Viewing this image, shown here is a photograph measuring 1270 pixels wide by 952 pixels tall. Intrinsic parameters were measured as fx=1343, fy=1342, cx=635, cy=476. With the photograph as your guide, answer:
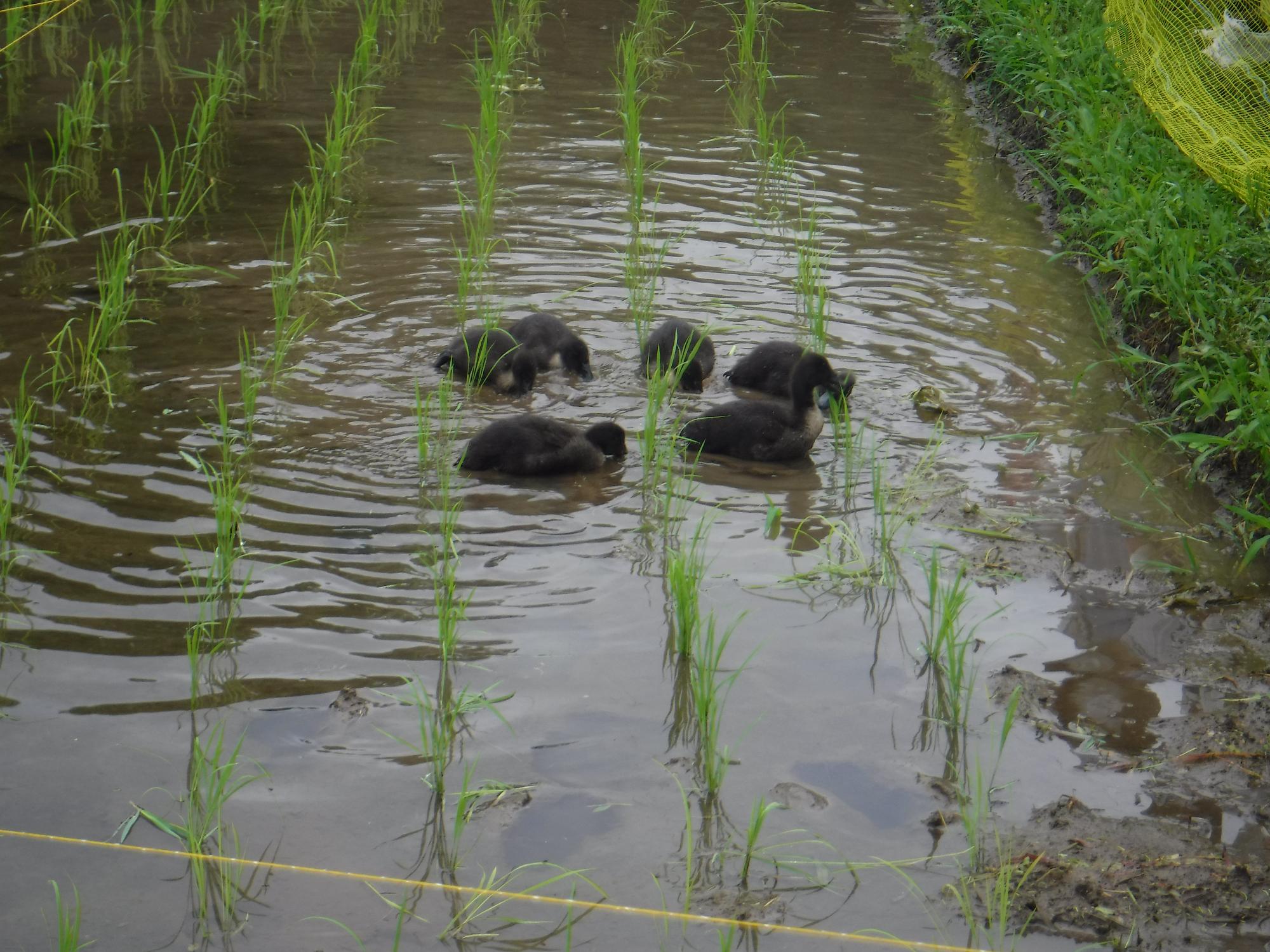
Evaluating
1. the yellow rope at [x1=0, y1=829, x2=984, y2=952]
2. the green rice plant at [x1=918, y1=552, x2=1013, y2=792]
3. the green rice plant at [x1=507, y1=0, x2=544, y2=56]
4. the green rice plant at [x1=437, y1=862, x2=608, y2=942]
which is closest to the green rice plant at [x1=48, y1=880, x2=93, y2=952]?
the yellow rope at [x1=0, y1=829, x2=984, y2=952]

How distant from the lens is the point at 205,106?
25.6 feet

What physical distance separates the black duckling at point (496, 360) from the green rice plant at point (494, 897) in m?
2.92

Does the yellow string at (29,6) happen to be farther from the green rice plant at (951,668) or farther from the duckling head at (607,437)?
the green rice plant at (951,668)

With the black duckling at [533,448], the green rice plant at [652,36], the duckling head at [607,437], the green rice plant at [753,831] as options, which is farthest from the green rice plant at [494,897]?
the green rice plant at [652,36]

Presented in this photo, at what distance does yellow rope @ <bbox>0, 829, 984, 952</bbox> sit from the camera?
295 centimetres

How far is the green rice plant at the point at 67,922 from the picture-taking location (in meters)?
2.67

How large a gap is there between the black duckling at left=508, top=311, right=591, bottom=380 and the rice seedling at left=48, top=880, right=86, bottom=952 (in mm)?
3422

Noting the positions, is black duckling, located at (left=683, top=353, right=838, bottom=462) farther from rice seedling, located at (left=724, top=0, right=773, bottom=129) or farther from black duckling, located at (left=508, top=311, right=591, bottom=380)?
rice seedling, located at (left=724, top=0, right=773, bottom=129)

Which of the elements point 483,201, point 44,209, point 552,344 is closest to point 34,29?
point 44,209

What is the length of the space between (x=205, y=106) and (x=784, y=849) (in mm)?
6191

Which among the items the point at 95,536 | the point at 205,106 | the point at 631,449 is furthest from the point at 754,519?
the point at 205,106

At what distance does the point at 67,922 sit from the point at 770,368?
395 cm

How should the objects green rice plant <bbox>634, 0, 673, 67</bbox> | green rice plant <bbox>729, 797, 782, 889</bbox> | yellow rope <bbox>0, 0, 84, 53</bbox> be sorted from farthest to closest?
green rice plant <bbox>634, 0, 673, 67</bbox>, yellow rope <bbox>0, 0, 84, 53</bbox>, green rice plant <bbox>729, 797, 782, 889</bbox>

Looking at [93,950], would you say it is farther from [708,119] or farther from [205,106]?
[708,119]
